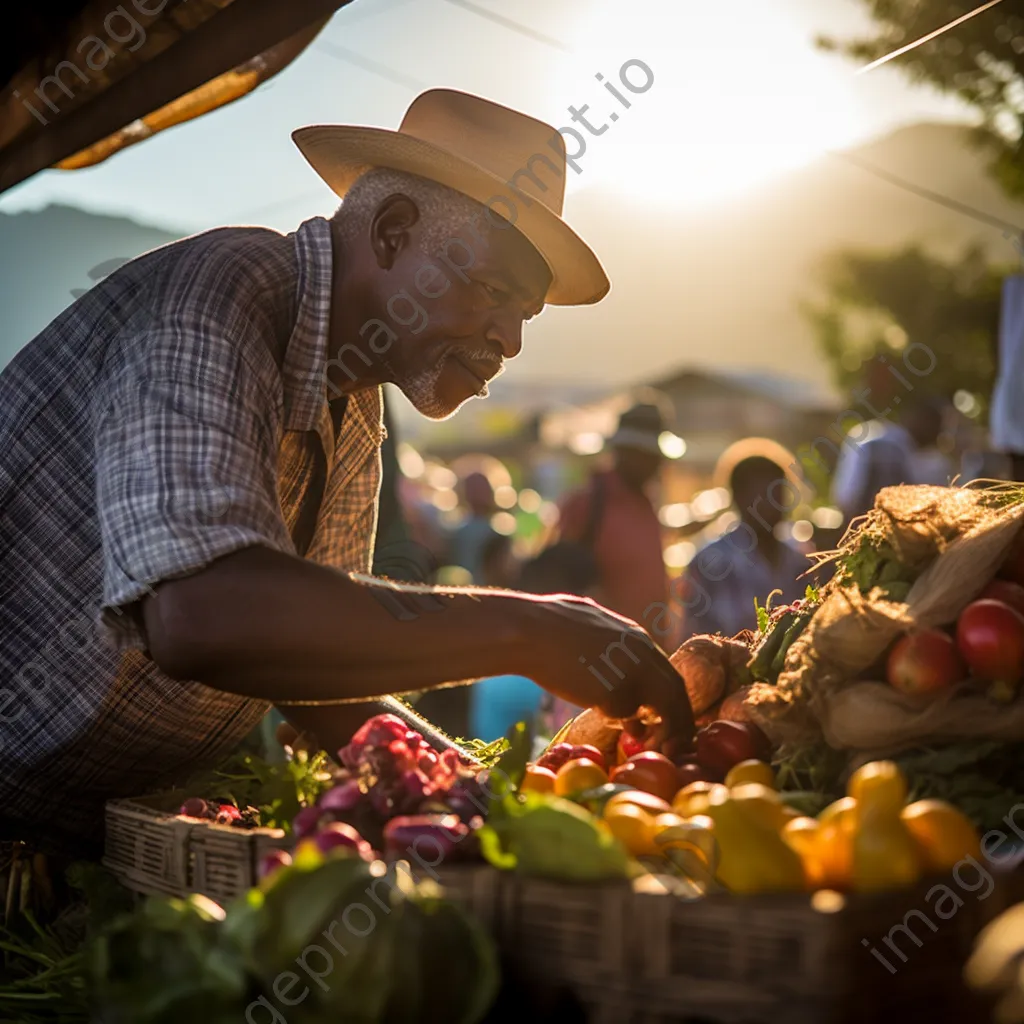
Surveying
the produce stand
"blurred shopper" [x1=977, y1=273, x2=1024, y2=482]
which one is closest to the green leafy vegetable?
the produce stand

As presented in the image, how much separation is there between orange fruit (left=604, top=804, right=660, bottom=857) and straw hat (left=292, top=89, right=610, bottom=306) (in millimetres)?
1203

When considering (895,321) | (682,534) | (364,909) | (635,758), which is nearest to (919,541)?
(635,758)

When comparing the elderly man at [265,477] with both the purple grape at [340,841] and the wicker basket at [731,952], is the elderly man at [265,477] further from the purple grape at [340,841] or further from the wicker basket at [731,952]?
the wicker basket at [731,952]

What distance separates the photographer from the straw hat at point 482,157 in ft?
7.61

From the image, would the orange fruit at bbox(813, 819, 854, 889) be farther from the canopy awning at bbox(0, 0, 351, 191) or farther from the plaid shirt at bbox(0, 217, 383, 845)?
the canopy awning at bbox(0, 0, 351, 191)

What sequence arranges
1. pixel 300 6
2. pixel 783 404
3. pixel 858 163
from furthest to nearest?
pixel 783 404, pixel 858 163, pixel 300 6

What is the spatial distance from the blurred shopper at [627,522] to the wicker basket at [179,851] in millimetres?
4520

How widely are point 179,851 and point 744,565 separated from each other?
4.40 m

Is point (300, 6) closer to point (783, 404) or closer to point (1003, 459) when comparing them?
point (1003, 459)

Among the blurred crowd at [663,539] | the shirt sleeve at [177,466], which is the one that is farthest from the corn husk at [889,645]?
the blurred crowd at [663,539]

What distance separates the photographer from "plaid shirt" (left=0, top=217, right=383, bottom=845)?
1774 mm

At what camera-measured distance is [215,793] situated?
2314mm

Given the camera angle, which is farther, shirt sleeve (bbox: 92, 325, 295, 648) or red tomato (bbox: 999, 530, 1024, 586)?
red tomato (bbox: 999, 530, 1024, 586)

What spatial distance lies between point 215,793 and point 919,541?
1.39 meters
